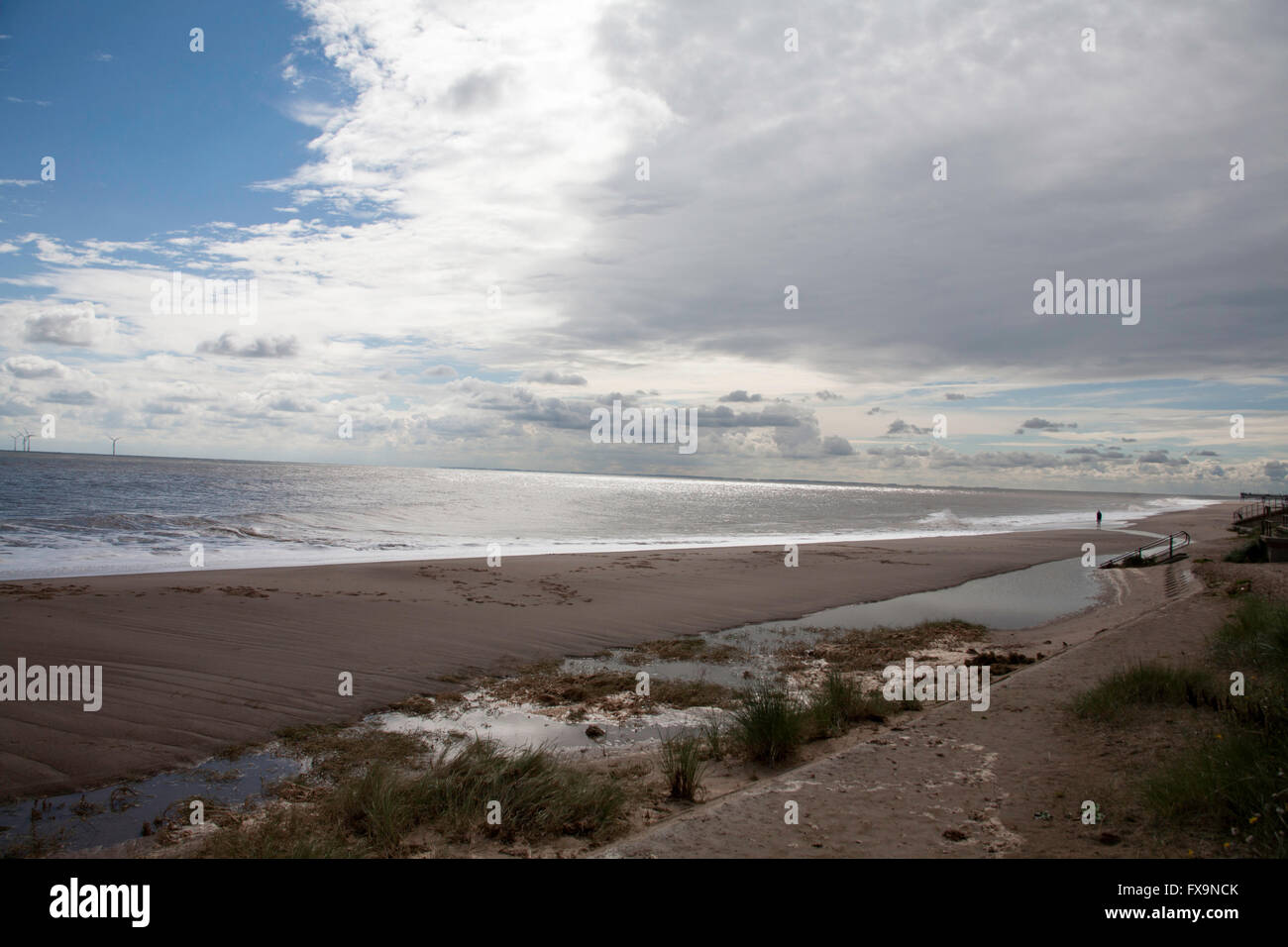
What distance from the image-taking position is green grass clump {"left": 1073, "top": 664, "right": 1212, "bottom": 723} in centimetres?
730

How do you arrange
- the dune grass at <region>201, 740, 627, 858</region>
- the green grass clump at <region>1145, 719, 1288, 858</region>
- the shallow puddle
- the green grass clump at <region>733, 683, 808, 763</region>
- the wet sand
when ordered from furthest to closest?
the shallow puddle
the wet sand
the green grass clump at <region>733, 683, 808, 763</region>
the dune grass at <region>201, 740, 627, 858</region>
the green grass clump at <region>1145, 719, 1288, 858</region>

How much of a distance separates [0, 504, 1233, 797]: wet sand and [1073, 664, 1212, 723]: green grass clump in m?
7.86

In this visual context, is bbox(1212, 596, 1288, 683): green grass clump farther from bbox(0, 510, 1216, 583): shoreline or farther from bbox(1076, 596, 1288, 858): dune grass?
bbox(0, 510, 1216, 583): shoreline

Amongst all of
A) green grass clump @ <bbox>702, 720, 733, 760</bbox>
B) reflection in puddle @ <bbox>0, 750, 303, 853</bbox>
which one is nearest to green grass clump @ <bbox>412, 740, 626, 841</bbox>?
green grass clump @ <bbox>702, 720, 733, 760</bbox>

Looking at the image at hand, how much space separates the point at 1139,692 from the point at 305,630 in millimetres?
12701

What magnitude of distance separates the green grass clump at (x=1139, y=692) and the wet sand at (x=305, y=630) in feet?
25.8

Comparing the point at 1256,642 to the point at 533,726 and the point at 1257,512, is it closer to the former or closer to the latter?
the point at 533,726

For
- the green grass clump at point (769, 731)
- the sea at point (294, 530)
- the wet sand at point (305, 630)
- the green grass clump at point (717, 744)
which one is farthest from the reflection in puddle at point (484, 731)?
the sea at point (294, 530)

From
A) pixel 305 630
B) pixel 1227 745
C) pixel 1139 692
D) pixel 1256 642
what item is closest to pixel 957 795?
pixel 1227 745

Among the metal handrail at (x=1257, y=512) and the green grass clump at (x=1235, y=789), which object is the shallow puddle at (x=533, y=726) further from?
the metal handrail at (x=1257, y=512)

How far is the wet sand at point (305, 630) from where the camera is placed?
25.2 feet
